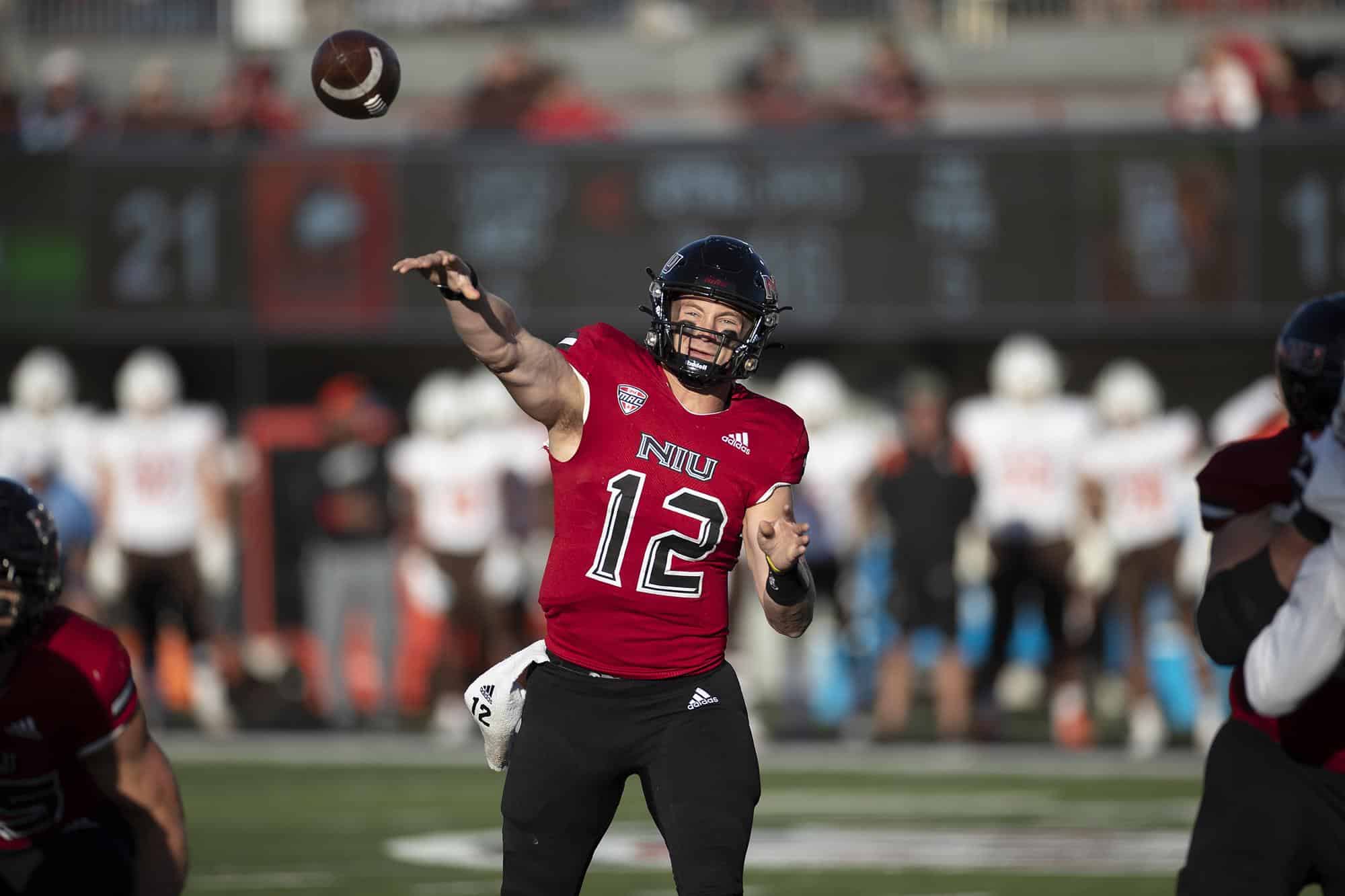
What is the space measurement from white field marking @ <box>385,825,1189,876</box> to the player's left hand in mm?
3520

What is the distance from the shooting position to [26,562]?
424cm

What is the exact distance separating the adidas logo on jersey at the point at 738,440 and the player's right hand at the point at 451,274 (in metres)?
0.72

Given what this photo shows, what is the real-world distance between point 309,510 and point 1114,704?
17.3ft

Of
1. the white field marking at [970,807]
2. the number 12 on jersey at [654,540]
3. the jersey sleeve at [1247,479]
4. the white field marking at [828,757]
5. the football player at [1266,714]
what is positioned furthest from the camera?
the white field marking at [828,757]

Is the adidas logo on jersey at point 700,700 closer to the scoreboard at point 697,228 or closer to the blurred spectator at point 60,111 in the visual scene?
the scoreboard at point 697,228

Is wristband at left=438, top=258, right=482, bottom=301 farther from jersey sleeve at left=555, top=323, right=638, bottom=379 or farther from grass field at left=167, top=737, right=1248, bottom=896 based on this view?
grass field at left=167, top=737, right=1248, bottom=896

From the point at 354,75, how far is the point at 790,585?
60.4 inches

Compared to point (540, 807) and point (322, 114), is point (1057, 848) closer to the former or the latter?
point (540, 807)

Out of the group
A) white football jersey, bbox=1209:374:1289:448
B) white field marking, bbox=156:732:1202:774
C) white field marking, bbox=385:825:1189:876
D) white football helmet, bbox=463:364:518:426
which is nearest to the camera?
white field marking, bbox=385:825:1189:876

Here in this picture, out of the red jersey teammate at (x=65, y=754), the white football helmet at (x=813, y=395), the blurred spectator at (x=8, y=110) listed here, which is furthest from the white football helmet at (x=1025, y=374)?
the red jersey teammate at (x=65, y=754)

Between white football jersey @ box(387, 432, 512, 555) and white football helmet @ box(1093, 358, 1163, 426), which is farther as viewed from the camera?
white football jersey @ box(387, 432, 512, 555)

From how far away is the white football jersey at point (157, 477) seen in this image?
43.0 ft

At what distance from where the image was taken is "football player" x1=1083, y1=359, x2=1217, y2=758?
12.0 m

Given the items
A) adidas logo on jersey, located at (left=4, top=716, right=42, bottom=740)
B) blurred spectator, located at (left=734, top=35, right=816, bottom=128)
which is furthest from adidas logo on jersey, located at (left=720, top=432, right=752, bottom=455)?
blurred spectator, located at (left=734, top=35, right=816, bottom=128)
